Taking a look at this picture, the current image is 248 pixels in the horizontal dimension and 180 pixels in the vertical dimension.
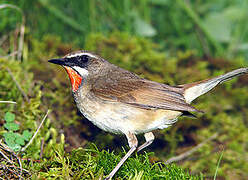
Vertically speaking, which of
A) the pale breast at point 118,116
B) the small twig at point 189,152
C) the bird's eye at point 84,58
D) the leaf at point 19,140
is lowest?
the small twig at point 189,152

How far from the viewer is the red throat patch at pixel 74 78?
14.8ft

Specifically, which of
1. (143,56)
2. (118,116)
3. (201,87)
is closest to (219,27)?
(143,56)

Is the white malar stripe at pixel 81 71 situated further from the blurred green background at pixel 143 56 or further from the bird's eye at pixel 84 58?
the blurred green background at pixel 143 56

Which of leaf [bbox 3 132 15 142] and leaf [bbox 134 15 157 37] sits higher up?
leaf [bbox 134 15 157 37]

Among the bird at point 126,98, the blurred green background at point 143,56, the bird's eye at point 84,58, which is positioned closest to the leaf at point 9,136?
the blurred green background at point 143,56

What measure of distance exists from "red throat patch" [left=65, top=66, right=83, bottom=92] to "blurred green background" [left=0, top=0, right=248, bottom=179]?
2.43 ft

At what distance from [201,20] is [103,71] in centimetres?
445

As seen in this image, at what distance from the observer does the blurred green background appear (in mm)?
5492

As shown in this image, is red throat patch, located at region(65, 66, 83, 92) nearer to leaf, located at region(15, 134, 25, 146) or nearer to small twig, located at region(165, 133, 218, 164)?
leaf, located at region(15, 134, 25, 146)

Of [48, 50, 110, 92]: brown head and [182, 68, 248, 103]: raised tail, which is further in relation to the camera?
[48, 50, 110, 92]: brown head

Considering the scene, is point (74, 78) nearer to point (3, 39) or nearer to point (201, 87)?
point (201, 87)

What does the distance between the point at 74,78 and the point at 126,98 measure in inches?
30.3

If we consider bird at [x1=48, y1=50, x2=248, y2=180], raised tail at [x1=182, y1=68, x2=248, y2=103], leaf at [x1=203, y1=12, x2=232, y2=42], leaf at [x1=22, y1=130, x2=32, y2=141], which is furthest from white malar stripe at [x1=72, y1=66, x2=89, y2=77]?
leaf at [x1=203, y1=12, x2=232, y2=42]

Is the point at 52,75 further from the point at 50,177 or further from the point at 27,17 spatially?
Answer: the point at 50,177
